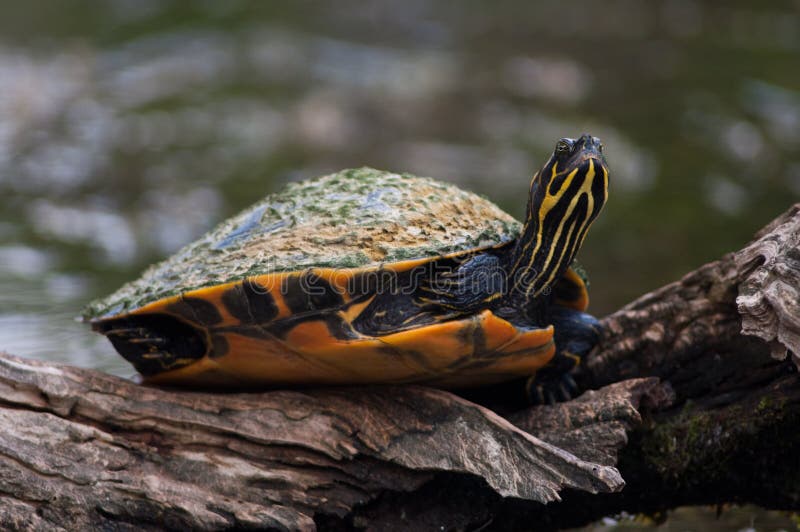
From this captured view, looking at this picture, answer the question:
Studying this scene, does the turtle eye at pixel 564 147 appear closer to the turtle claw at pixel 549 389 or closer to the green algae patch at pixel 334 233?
the green algae patch at pixel 334 233

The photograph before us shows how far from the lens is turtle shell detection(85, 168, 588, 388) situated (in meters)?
2.25

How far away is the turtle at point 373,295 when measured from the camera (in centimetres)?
226

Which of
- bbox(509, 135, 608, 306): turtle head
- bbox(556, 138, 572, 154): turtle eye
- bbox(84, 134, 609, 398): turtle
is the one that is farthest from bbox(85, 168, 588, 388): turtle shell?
bbox(556, 138, 572, 154): turtle eye

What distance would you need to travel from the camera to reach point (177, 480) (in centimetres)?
221

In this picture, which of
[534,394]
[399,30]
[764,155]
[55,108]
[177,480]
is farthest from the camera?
[399,30]

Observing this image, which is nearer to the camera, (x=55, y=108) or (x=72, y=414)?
(x=72, y=414)

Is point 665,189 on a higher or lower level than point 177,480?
lower

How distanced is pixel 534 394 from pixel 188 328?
110cm

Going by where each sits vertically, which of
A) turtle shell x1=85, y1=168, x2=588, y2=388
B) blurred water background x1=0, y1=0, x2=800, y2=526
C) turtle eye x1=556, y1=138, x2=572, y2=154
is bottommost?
blurred water background x1=0, y1=0, x2=800, y2=526

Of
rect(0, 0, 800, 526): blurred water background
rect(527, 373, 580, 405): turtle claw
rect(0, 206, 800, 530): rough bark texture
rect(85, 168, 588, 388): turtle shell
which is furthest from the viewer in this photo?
rect(0, 0, 800, 526): blurred water background

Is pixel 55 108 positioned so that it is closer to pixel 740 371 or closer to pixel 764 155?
pixel 764 155

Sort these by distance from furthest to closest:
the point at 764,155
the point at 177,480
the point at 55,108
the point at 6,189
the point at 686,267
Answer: the point at 55,108
the point at 764,155
the point at 6,189
the point at 686,267
the point at 177,480

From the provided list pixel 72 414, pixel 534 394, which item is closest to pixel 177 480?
pixel 72 414

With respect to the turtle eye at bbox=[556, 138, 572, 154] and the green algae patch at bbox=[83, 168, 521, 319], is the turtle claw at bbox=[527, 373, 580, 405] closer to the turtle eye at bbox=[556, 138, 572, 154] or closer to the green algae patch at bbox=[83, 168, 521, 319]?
the green algae patch at bbox=[83, 168, 521, 319]
